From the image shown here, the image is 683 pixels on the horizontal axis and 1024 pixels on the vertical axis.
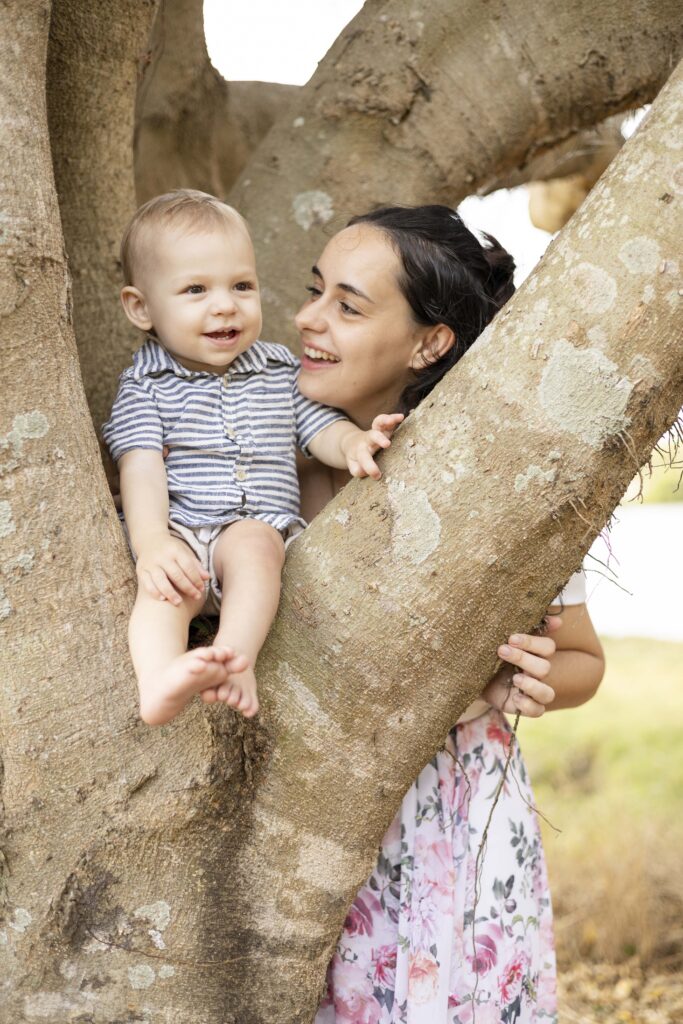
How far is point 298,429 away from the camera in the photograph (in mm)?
2156

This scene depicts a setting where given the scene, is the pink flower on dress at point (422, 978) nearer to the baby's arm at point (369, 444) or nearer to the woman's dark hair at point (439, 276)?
the baby's arm at point (369, 444)

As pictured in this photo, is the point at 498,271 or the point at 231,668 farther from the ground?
the point at 498,271

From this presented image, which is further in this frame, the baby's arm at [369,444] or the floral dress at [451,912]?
the floral dress at [451,912]

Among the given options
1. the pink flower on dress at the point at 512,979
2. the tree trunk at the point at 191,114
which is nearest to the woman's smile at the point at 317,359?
the tree trunk at the point at 191,114

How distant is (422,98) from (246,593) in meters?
1.59

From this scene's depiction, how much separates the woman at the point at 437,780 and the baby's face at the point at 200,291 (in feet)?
0.64

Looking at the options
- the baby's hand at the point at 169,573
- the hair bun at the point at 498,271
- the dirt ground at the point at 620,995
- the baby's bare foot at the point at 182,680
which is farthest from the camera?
the dirt ground at the point at 620,995

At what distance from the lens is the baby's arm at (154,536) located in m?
1.60

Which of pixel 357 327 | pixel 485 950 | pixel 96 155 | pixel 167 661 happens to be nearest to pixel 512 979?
pixel 485 950

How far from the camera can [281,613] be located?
167 cm

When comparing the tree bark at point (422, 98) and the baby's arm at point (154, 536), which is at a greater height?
the tree bark at point (422, 98)

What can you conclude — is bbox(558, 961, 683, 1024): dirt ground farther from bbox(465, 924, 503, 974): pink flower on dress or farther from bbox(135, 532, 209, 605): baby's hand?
bbox(135, 532, 209, 605): baby's hand

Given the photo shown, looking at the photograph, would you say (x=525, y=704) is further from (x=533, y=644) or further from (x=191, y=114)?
(x=191, y=114)

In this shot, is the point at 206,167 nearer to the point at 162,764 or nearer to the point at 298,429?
the point at 298,429
